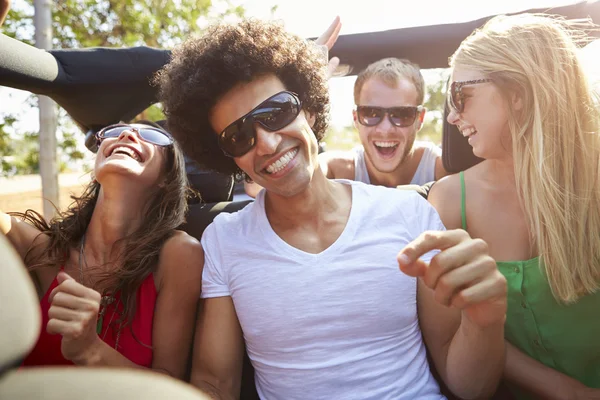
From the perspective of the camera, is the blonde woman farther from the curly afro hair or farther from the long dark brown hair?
the long dark brown hair

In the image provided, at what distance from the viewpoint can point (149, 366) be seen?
161 cm

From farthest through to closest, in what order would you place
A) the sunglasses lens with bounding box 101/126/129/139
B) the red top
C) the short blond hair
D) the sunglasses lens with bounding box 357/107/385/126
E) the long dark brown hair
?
the sunglasses lens with bounding box 357/107/385/126 < the short blond hair < the sunglasses lens with bounding box 101/126/129/139 < the long dark brown hair < the red top

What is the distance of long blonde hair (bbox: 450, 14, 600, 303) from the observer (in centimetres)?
145

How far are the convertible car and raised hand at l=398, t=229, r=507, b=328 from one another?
0.70 m

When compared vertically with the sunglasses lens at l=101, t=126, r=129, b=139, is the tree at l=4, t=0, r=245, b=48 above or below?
above

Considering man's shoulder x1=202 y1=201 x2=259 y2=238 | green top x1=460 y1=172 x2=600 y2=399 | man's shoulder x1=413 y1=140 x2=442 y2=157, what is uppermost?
man's shoulder x1=413 y1=140 x2=442 y2=157

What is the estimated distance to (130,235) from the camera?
1797 millimetres

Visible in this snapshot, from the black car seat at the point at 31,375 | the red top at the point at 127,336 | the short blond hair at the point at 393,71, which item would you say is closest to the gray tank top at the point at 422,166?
the short blond hair at the point at 393,71

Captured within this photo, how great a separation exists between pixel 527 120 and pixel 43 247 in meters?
1.67

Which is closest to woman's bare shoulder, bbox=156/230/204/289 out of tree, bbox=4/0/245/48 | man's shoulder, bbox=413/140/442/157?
man's shoulder, bbox=413/140/442/157

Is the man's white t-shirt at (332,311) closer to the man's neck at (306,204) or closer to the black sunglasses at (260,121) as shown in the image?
the man's neck at (306,204)

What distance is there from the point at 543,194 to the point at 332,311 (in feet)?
2.31

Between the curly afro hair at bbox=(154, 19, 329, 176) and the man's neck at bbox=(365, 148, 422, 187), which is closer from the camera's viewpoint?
the curly afro hair at bbox=(154, 19, 329, 176)

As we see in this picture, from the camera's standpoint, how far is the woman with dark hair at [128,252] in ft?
5.26
